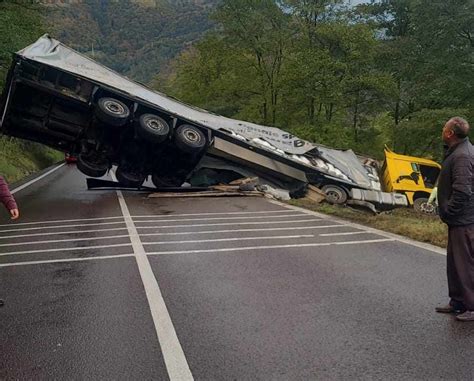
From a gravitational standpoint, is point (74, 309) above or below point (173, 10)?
below

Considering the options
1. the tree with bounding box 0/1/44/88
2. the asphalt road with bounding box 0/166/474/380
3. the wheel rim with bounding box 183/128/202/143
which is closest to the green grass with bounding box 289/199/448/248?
the asphalt road with bounding box 0/166/474/380

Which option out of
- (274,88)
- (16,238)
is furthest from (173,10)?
(16,238)

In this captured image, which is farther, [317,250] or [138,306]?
[317,250]

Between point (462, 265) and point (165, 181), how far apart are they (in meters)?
11.4

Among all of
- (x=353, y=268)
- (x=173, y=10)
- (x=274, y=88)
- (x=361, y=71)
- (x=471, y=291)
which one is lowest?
(x=353, y=268)

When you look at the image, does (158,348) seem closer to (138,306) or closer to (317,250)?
(138,306)

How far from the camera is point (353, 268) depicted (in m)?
6.04

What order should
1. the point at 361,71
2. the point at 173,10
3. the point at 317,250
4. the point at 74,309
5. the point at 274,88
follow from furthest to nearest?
the point at 173,10 → the point at 274,88 → the point at 361,71 → the point at 317,250 → the point at 74,309

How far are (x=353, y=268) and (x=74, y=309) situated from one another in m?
3.08

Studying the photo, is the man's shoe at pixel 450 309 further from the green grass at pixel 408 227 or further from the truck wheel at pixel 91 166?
the truck wheel at pixel 91 166

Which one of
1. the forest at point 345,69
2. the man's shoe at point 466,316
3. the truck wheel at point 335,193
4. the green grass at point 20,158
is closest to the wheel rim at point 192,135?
the truck wheel at point 335,193

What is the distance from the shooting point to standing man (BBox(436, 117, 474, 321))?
4273 millimetres

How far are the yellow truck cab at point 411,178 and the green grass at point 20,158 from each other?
13956 mm

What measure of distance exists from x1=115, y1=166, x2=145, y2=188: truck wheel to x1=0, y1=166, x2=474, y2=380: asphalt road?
220 inches
